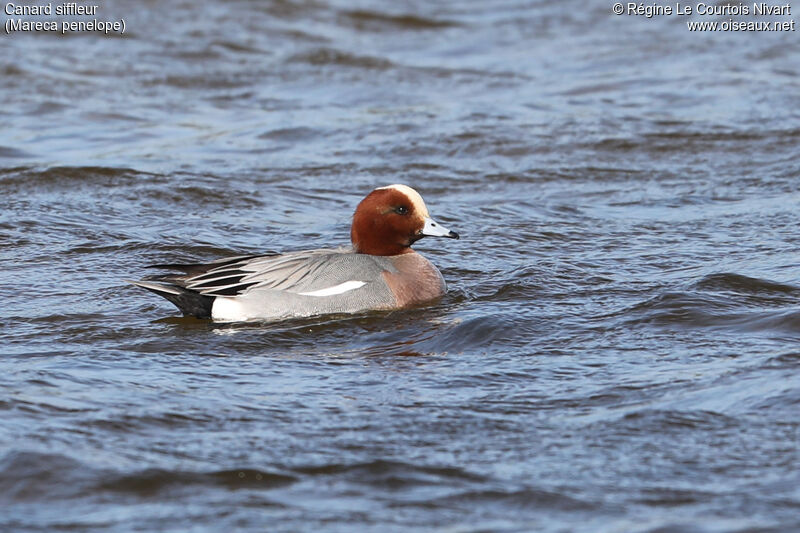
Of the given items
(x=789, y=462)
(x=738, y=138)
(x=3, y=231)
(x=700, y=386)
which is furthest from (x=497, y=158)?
(x=789, y=462)

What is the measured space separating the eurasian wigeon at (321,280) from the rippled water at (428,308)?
0.15m

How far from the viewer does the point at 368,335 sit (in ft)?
24.5

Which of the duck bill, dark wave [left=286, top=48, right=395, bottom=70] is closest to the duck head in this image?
the duck bill

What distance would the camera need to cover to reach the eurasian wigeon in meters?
7.69

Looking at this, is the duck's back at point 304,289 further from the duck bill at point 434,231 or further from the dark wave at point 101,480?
the dark wave at point 101,480

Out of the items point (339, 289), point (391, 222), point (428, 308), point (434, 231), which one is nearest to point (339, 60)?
point (391, 222)

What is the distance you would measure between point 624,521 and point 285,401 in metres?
1.94

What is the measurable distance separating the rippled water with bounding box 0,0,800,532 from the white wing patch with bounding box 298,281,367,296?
0.55 ft

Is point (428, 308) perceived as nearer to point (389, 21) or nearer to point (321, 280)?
point (321, 280)

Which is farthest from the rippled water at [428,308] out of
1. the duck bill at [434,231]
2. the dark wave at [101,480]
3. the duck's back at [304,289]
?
the duck bill at [434,231]

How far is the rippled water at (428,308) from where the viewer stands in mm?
5039

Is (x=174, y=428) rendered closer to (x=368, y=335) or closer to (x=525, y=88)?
(x=368, y=335)

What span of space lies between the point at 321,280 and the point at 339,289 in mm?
125

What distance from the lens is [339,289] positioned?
7812mm
